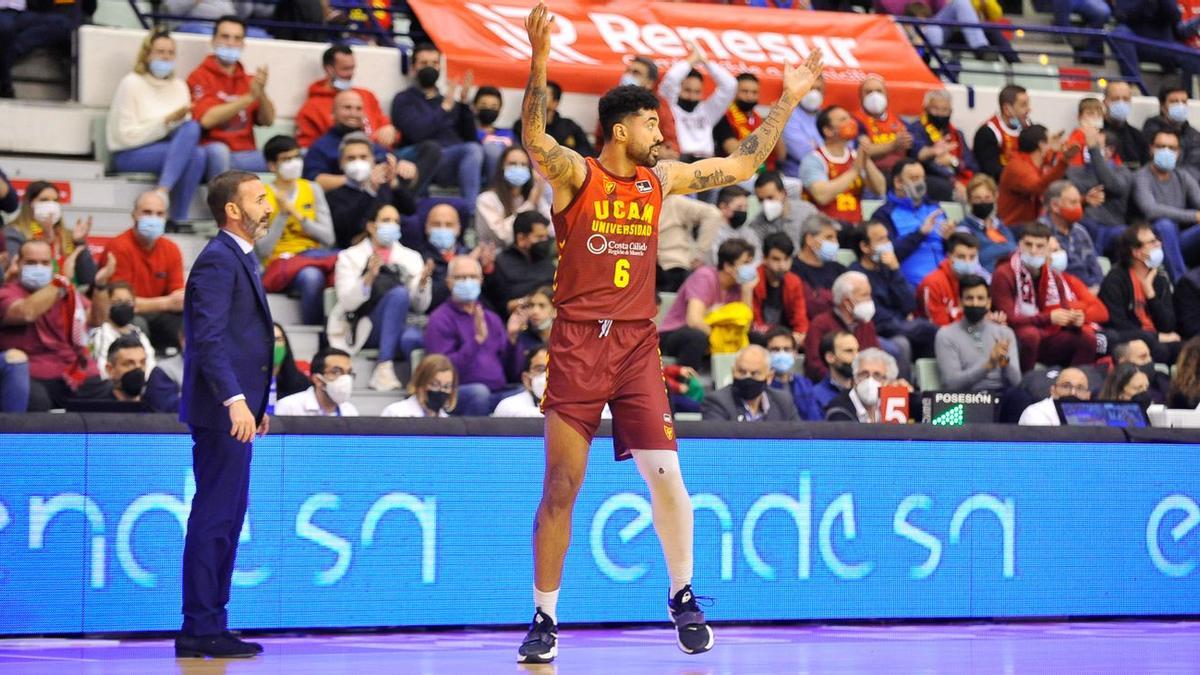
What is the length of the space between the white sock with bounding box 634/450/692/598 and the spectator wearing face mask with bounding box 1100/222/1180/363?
29.8 feet

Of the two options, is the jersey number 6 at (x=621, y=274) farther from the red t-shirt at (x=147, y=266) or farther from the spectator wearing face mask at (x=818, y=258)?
the spectator wearing face mask at (x=818, y=258)

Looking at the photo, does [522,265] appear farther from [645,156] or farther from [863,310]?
[645,156]

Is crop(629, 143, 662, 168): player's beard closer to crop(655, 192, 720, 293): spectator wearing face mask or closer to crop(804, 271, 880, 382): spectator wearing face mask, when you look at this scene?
crop(804, 271, 880, 382): spectator wearing face mask

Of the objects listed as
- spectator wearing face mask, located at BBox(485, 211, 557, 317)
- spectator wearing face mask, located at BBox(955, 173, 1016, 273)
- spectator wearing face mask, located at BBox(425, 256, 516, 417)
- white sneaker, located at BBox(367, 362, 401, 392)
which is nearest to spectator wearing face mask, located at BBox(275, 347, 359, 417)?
spectator wearing face mask, located at BBox(425, 256, 516, 417)

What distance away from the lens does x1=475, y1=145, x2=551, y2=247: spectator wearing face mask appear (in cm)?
1462

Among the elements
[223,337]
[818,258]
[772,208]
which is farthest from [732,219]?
[223,337]

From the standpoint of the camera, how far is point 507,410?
1205 cm

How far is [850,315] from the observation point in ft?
48.0

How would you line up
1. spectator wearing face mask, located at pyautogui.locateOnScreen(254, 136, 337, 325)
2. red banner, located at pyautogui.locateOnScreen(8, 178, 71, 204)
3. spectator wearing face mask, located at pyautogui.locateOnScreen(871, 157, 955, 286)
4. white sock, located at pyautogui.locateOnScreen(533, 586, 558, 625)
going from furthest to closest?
spectator wearing face mask, located at pyautogui.locateOnScreen(871, 157, 955, 286)
red banner, located at pyautogui.locateOnScreen(8, 178, 71, 204)
spectator wearing face mask, located at pyautogui.locateOnScreen(254, 136, 337, 325)
white sock, located at pyautogui.locateOnScreen(533, 586, 558, 625)

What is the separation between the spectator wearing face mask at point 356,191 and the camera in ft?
47.1

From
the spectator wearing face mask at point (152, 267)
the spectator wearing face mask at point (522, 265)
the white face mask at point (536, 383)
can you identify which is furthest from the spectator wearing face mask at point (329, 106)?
the white face mask at point (536, 383)

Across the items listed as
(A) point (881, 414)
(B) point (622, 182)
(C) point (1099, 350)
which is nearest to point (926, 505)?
(A) point (881, 414)

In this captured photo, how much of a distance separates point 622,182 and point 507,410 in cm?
446

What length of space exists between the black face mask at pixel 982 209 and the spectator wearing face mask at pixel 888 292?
1.25 meters
